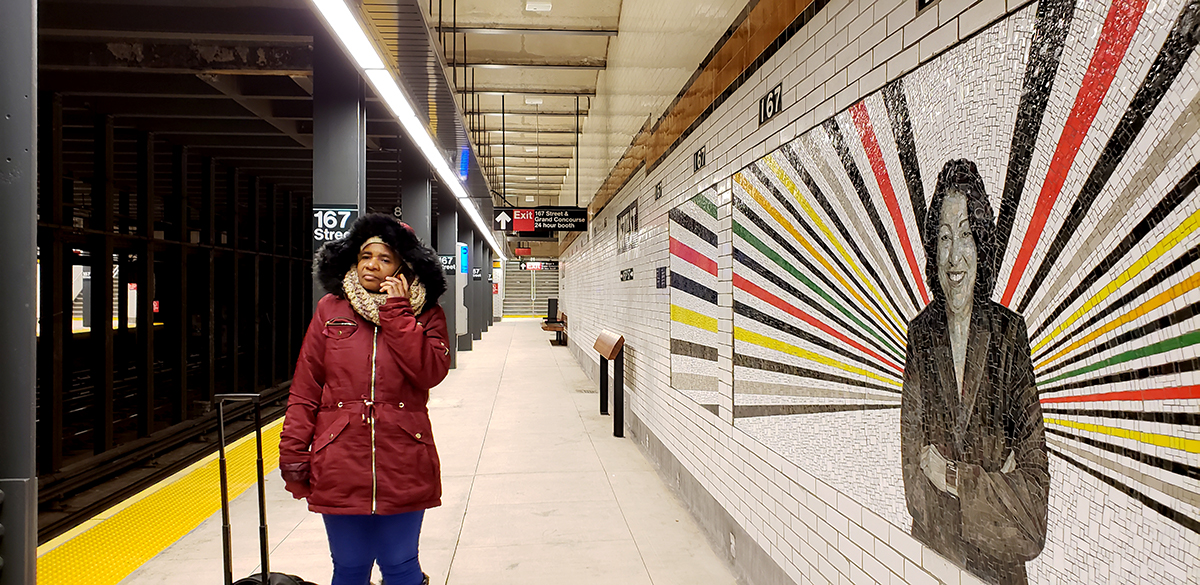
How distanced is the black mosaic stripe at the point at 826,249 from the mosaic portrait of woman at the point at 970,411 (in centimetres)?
11

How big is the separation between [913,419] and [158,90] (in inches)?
274

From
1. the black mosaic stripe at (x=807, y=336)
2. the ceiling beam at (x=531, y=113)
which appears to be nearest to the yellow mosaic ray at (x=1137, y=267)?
the black mosaic stripe at (x=807, y=336)

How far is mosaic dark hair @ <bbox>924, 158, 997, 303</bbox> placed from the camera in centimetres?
149

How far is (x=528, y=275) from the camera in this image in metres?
38.1

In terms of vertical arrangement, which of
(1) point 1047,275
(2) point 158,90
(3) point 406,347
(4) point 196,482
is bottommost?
(4) point 196,482

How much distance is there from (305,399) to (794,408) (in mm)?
1775

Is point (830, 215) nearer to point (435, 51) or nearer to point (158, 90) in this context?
point (435, 51)

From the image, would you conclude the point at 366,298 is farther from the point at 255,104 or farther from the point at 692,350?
the point at 255,104

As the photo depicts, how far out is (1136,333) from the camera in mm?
1156

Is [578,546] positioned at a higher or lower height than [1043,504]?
lower

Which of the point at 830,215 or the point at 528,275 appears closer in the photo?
the point at 830,215

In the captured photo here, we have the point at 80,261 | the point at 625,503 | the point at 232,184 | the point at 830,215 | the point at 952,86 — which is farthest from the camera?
the point at 80,261

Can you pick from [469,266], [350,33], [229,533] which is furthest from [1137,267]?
[469,266]

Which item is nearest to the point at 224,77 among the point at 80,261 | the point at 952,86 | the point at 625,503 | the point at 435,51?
the point at 435,51
